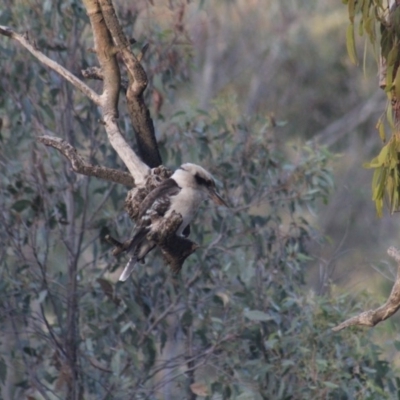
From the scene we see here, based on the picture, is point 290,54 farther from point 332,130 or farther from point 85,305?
point 85,305

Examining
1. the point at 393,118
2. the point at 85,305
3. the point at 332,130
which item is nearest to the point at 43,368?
the point at 85,305

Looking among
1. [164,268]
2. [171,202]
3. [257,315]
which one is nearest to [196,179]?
[171,202]

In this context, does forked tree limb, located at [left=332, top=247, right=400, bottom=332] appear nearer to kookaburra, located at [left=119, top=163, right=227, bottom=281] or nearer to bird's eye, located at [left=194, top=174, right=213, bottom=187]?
kookaburra, located at [left=119, top=163, right=227, bottom=281]

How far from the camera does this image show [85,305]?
5.89m

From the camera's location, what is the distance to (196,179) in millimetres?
4250

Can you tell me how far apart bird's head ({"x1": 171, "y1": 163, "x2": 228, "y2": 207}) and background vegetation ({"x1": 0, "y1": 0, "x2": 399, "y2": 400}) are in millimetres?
1141

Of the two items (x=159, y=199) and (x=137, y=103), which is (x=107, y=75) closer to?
(x=137, y=103)

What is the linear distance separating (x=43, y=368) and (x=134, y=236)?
241 cm

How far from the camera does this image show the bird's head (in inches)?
165

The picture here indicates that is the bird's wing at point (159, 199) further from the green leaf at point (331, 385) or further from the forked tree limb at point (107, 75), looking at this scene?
the green leaf at point (331, 385)

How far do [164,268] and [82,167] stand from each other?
2269 mm

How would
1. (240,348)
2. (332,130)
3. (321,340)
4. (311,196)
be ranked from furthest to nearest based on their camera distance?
(332,130)
(311,196)
(240,348)
(321,340)

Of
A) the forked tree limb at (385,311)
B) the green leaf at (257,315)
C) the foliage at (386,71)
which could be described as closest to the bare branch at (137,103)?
the foliage at (386,71)

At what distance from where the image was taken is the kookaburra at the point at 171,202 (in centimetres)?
387
